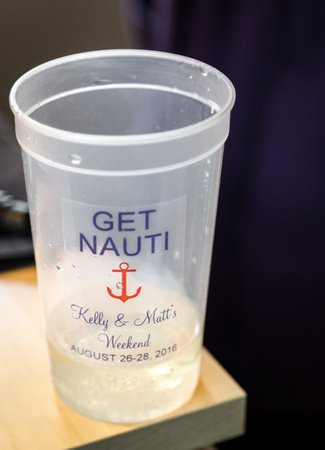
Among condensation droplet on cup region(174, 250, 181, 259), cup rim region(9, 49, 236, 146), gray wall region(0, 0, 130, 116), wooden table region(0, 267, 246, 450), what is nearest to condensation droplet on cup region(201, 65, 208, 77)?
cup rim region(9, 49, 236, 146)

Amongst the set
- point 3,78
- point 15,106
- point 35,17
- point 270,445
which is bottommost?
point 270,445

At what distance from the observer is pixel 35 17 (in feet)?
4.71

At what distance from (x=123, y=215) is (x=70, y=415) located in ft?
0.56

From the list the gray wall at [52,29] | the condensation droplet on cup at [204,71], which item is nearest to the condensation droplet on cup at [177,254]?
the condensation droplet on cup at [204,71]

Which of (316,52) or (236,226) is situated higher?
(316,52)

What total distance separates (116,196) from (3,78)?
1.18m

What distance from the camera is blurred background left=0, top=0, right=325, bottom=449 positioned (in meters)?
0.62

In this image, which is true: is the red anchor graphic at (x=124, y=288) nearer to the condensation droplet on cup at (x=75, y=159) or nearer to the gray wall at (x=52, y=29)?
the condensation droplet on cup at (x=75, y=159)

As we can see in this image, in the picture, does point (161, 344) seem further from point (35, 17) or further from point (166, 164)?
point (35, 17)

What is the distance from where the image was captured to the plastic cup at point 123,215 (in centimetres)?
39

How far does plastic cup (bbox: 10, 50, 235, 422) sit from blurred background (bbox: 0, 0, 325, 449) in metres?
0.18

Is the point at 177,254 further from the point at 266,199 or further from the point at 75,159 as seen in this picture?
the point at 266,199

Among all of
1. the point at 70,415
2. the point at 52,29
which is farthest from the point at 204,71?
the point at 52,29

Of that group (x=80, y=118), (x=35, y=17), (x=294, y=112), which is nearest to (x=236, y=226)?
(x=294, y=112)
